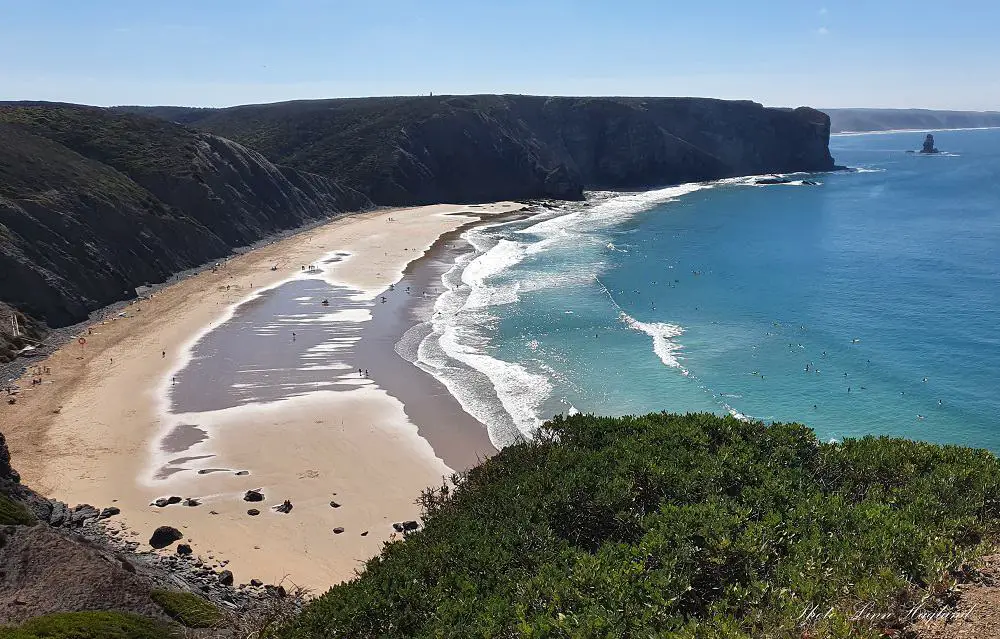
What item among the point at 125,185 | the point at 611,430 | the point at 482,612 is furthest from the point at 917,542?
the point at 125,185

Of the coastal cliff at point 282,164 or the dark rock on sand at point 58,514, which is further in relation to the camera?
the coastal cliff at point 282,164

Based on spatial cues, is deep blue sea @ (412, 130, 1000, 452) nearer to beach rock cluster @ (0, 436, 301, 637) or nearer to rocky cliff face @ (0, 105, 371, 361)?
beach rock cluster @ (0, 436, 301, 637)

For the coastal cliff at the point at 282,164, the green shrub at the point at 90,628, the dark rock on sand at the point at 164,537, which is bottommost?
the dark rock on sand at the point at 164,537

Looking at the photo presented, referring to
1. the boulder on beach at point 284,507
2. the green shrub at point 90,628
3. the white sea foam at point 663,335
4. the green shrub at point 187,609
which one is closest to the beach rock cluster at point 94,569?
the green shrub at point 187,609

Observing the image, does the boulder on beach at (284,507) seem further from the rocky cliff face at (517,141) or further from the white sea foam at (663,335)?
the rocky cliff face at (517,141)

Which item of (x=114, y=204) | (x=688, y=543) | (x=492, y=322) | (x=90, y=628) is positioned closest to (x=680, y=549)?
(x=688, y=543)
